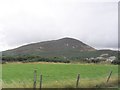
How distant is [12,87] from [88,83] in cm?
499

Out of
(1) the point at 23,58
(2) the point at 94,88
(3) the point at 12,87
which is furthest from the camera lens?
(1) the point at 23,58

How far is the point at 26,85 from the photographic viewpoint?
1555 centimetres

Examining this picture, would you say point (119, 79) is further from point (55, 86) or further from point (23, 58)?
point (23, 58)

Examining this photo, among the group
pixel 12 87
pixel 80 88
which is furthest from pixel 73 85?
pixel 12 87

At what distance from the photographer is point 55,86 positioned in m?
16.0

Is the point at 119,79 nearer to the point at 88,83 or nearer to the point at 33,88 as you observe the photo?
the point at 88,83

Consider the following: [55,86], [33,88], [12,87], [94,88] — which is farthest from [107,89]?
[12,87]

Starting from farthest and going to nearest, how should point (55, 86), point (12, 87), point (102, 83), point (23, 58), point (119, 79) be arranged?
1. point (23, 58)
2. point (119, 79)
3. point (102, 83)
4. point (55, 86)
5. point (12, 87)

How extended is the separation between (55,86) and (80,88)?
1604 mm

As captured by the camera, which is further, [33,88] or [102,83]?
[102,83]

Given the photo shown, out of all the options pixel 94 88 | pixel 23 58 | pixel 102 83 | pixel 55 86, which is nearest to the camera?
pixel 55 86

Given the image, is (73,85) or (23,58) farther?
(23,58)

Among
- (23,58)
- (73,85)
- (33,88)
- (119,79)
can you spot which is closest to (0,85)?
(33,88)

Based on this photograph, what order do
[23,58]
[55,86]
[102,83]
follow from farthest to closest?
[23,58]
[102,83]
[55,86]
